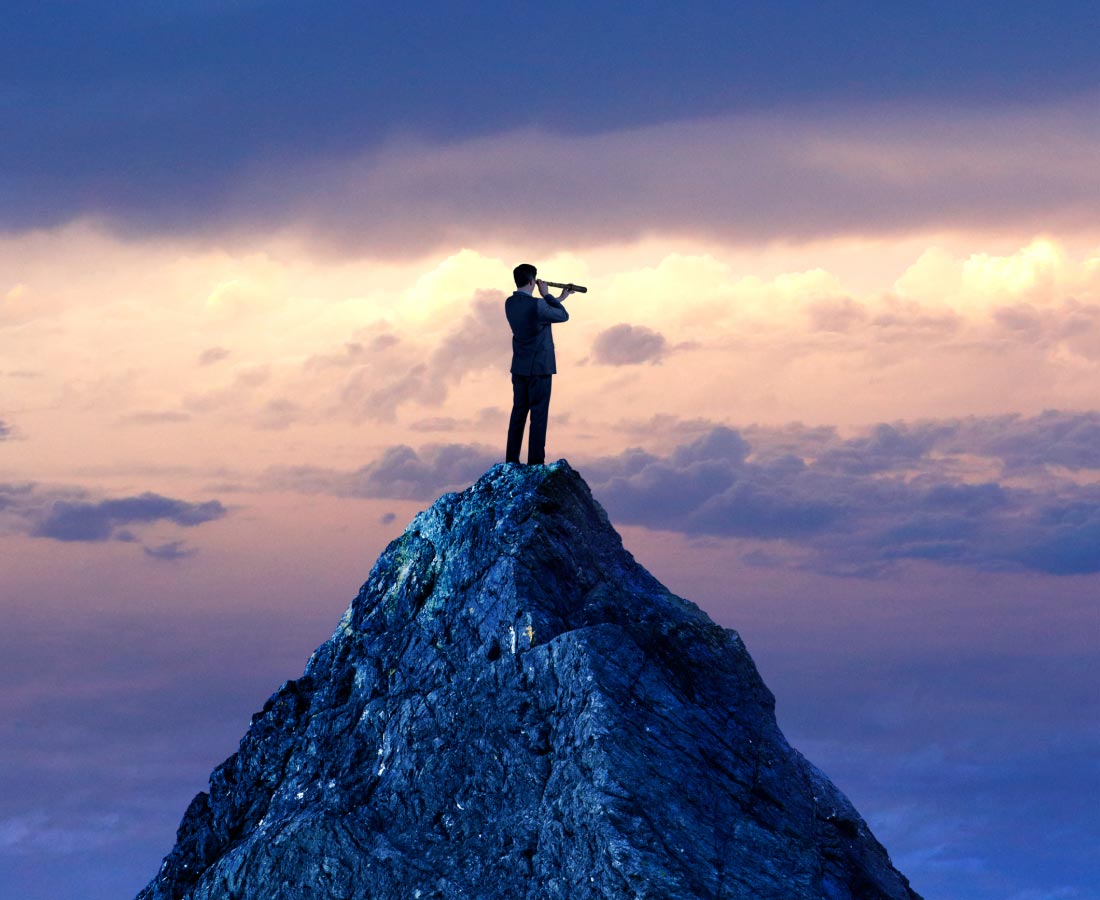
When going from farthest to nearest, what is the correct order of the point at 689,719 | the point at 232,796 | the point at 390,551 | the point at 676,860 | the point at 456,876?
the point at 390,551 → the point at 232,796 → the point at 689,719 → the point at 456,876 → the point at 676,860

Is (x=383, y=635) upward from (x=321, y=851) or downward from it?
upward

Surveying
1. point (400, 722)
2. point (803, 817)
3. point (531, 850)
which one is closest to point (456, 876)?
point (531, 850)

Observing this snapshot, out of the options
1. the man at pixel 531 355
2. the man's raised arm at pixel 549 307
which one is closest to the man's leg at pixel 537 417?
the man at pixel 531 355

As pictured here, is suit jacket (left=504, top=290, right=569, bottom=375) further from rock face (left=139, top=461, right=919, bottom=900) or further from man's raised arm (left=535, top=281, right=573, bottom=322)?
rock face (left=139, top=461, right=919, bottom=900)

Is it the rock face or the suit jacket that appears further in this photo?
the suit jacket

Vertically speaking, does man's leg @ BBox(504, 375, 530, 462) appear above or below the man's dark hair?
below

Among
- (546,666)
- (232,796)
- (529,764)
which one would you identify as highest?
(546,666)

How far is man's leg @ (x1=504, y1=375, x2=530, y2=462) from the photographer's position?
79.0ft

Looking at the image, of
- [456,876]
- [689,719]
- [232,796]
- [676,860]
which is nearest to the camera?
[676,860]

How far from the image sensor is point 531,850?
709 inches

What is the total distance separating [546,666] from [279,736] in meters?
5.64

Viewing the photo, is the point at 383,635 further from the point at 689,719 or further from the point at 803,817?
the point at 803,817

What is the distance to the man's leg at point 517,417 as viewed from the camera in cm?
2408

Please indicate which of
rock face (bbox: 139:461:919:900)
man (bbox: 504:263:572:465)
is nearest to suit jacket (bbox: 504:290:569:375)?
man (bbox: 504:263:572:465)
